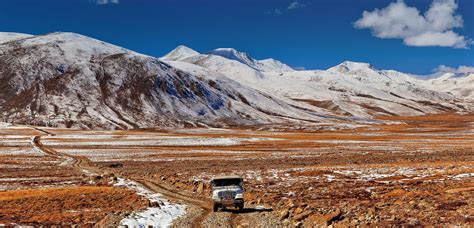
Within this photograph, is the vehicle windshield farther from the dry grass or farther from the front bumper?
the dry grass

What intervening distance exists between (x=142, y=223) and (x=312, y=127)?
165 metres

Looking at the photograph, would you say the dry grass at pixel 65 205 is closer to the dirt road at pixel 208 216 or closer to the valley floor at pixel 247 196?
the valley floor at pixel 247 196

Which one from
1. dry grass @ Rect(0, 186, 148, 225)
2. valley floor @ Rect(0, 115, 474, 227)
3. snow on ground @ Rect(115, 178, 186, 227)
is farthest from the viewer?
dry grass @ Rect(0, 186, 148, 225)

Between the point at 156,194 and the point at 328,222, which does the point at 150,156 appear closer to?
the point at 156,194

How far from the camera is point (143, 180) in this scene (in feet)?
140

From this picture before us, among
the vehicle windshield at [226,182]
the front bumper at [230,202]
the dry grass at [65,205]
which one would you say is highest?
the vehicle windshield at [226,182]

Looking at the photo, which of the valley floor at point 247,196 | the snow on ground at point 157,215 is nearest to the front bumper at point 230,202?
the valley floor at point 247,196

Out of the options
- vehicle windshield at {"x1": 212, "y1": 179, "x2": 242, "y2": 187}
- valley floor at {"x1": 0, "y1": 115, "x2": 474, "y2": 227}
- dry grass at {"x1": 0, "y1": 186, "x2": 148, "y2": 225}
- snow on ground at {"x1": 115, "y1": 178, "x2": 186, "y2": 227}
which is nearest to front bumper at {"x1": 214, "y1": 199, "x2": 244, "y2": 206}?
valley floor at {"x1": 0, "y1": 115, "x2": 474, "y2": 227}

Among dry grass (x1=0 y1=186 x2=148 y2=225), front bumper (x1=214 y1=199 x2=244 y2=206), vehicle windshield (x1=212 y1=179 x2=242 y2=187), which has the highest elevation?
vehicle windshield (x1=212 y1=179 x2=242 y2=187)

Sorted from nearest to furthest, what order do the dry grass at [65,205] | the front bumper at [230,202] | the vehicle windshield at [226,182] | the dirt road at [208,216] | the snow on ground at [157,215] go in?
the snow on ground at [157,215] < the dry grass at [65,205] < the dirt road at [208,216] < the front bumper at [230,202] < the vehicle windshield at [226,182]

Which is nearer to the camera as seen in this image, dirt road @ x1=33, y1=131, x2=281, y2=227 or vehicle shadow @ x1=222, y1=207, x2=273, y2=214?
dirt road @ x1=33, y1=131, x2=281, y2=227

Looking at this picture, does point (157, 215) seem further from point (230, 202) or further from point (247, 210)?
point (247, 210)

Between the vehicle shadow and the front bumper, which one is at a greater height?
the front bumper

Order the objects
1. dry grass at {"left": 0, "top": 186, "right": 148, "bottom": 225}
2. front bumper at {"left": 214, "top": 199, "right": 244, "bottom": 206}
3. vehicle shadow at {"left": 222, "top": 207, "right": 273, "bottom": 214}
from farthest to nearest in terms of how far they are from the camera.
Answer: vehicle shadow at {"left": 222, "top": 207, "right": 273, "bottom": 214} → front bumper at {"left": 214, "top": 199, "right": 244, "bottom": 206} → dry grass at {"left": 0, "top": 186, "right": 148, "bottom": 225}
